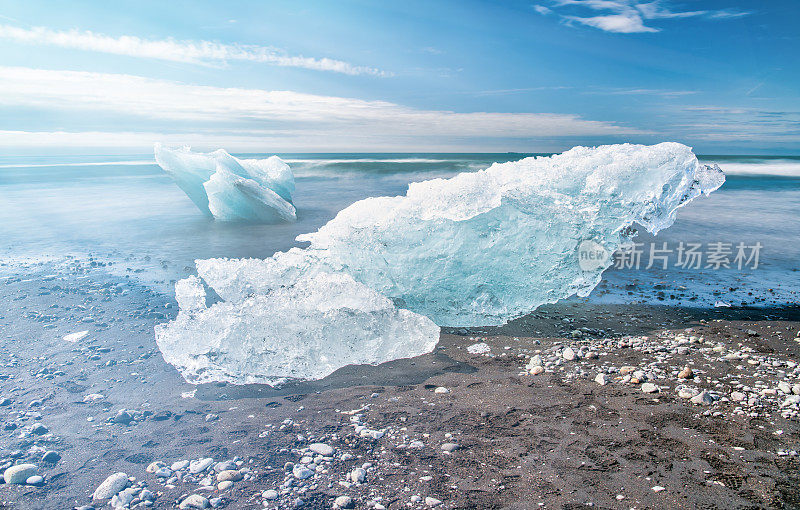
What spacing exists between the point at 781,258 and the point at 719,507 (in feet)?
25.9

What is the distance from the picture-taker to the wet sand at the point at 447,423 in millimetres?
2436

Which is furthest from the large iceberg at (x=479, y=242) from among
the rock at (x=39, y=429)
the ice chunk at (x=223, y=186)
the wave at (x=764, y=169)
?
the wave at (x=764, y=169)

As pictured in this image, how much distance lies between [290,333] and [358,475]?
1776mm

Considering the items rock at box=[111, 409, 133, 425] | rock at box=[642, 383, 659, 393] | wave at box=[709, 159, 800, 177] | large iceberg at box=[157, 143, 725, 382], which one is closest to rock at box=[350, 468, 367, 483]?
rock at box=[111, 409, 133, 425]

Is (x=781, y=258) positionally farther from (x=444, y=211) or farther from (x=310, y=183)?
(x=310, y=183)

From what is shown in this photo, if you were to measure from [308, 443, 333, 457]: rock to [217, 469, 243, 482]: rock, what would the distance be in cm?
44

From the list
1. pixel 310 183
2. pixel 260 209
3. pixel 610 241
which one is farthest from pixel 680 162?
pixel 310 183

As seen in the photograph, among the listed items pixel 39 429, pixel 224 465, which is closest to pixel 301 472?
pixel 224 465

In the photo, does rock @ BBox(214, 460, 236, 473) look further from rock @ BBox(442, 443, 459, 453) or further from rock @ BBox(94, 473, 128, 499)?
rock @ BBox(442, 443, 459, 453)

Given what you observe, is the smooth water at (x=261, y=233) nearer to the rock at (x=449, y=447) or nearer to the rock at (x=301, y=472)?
the rock at (x=449, y=447)

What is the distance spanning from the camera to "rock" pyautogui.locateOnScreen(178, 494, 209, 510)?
232 centimetres

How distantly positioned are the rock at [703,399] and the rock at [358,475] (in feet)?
7.98

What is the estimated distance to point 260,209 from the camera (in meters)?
11.0

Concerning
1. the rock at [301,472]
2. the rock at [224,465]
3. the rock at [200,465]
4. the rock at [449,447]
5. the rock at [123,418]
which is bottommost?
the rock at [123,418]
